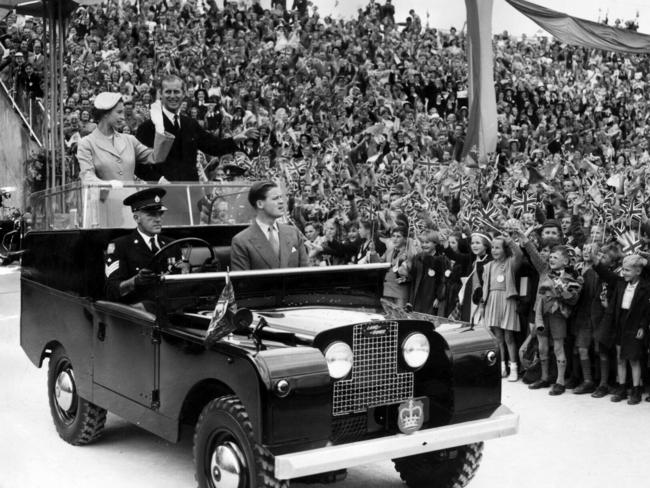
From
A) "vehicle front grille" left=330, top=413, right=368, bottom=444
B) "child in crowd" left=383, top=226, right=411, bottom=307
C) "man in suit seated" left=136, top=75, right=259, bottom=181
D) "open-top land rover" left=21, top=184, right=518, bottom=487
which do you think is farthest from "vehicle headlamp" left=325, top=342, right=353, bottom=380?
"child in crowd" left=383, top=226, right=411, bottom=307

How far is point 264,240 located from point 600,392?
361cm

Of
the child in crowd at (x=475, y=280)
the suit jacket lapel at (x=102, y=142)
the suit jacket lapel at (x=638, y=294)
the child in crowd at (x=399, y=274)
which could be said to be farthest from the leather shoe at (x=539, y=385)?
the suit jacket lapel at (x=102, y=142)

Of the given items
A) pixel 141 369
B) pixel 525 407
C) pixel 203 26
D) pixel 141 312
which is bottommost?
pixel 525 407

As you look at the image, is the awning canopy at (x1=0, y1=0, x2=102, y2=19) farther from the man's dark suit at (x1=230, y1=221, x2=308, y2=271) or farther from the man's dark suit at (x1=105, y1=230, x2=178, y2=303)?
the man's dark suit at (x1=230, y1=221, x2=308, y2=271)

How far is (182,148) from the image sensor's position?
7750 mm

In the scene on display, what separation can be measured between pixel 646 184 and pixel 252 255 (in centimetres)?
866

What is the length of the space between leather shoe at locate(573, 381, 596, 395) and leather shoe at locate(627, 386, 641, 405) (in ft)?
1.43

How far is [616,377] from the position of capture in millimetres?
7961

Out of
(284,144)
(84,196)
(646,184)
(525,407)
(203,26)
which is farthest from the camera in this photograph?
(203,26)

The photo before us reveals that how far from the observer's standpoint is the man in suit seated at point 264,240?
588 cm

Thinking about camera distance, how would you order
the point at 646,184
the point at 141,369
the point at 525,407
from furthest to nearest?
the point at 646,184 < the point at 525,407 < the point at 141,369

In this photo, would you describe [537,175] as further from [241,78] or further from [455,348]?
[241,78]

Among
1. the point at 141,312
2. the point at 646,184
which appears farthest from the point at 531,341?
the point at 646,184

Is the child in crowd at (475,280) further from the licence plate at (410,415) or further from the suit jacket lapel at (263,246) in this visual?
the licence plate at (410,415)
